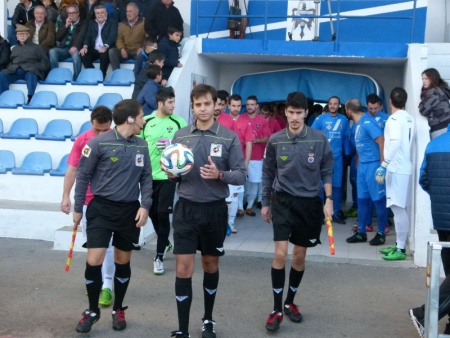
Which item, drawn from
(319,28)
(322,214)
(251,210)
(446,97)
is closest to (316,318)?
(322,214)

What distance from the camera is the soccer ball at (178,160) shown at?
5211 mm

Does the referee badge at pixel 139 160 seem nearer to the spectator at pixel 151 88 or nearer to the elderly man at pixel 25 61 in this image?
the spectator at pixel 151 88

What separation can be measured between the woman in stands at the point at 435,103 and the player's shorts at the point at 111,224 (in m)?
4.73

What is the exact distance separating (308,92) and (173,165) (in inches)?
288

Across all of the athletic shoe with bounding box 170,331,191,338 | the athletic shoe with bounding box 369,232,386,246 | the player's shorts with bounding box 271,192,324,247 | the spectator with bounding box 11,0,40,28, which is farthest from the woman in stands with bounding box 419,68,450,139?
the spectator with bounding box 11,0,40,28

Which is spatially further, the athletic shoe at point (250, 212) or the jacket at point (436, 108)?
the athletic shoe at point (250, 212)

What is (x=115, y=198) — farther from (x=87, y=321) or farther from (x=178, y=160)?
(x=87, y=321)

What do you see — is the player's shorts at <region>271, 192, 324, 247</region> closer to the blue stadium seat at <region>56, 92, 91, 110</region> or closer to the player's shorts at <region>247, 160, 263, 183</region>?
the player's shorts at <region>247, 160, 263, 183</region>

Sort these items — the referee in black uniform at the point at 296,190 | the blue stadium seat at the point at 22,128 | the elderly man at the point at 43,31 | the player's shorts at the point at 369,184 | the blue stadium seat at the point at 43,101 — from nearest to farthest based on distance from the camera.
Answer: the referee in black uniform at the point at 296,190, the player's shorts at the point at 369,184, the blue stadium seat at the point at 22,128, the blue stadium seat at the point at 43,101, the elderly man at the point at 43,31

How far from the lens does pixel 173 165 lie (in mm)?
5215

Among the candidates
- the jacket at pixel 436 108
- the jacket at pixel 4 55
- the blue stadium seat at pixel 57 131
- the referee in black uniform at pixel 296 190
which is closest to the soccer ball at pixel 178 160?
the referee in black uniform at pixel 296 190

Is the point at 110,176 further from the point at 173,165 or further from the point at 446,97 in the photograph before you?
the point at 446,97

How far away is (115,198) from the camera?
570 cm

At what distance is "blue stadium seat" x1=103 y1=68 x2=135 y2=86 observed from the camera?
11445 mm
